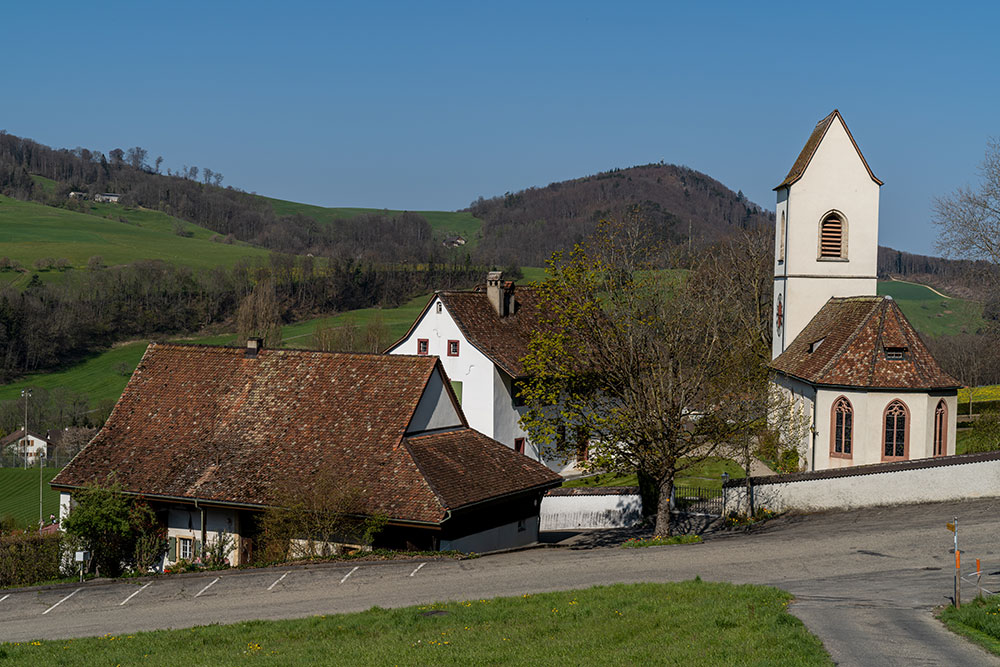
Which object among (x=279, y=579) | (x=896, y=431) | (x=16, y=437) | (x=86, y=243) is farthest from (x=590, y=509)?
(x=86, y=243)

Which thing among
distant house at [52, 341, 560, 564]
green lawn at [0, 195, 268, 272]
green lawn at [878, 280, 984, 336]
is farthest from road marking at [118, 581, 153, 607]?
green lawn at [0, 195, 268, 272]

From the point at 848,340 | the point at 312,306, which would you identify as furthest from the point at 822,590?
the point at 312,306

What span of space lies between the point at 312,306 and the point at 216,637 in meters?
121

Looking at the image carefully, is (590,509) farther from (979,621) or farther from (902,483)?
(979,621)

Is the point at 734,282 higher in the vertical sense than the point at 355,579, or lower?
higher

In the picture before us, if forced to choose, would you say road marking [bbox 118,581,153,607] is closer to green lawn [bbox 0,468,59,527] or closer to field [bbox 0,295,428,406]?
green lawn [bbox 0,468,59,527]

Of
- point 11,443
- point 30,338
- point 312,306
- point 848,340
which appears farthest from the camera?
point 312,306

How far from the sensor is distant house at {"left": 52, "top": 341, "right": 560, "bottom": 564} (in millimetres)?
28703

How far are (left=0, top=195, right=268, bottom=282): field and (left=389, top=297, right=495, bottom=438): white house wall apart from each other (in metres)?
98.4

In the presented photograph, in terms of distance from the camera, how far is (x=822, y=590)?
19891 mm

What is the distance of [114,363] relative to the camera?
10900 centimetres

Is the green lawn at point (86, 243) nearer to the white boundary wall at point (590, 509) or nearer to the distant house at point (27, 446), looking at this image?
the distant house at point (27, 446)

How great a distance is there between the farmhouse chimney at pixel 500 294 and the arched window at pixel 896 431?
19.0 m

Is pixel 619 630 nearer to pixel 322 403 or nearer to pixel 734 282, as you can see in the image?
pixel 322 403
